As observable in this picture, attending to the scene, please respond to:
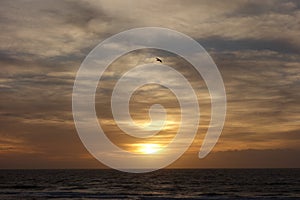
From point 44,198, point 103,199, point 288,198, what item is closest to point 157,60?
point 103,199

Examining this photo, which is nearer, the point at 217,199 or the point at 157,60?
the point at 157,60

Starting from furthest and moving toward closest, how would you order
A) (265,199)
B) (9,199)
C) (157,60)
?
1. (265,199)
2. (9,199)
3. (157,60)

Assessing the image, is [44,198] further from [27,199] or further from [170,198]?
[170,198]

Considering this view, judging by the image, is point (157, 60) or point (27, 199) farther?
point (27, 199)

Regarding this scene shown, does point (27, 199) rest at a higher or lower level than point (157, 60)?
lower

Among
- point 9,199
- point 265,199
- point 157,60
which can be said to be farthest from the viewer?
point 265,199

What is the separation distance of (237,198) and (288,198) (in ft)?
23.3

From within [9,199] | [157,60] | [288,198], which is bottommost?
[9,199]

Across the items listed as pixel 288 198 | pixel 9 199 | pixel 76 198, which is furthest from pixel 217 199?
pixel 9 199

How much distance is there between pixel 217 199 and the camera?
5675cm

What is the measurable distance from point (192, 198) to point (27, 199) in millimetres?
22199

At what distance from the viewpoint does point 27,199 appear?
172 ft

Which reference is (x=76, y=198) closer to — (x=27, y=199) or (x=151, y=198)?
(x=27, y=199)

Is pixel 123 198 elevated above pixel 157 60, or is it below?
below
